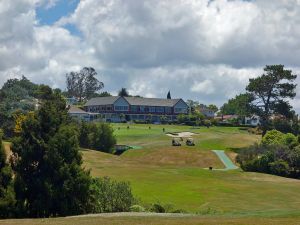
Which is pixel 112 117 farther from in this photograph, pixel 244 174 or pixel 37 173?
pixel 37 173

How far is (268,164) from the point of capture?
2899 inches

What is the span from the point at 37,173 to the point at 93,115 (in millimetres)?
124203

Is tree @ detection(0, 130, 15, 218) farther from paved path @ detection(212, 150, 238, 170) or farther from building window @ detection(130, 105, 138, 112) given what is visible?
building window @ detection(130, 105, 138, 112)

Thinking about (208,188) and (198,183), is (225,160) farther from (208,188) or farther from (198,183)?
(208,188)

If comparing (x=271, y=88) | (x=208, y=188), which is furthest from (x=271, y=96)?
(x=208, y=188)

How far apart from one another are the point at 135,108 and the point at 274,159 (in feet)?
314

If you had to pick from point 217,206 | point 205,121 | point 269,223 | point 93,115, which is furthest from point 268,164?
point 93,115

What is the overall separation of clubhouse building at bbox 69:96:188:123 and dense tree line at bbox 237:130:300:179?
279 feet

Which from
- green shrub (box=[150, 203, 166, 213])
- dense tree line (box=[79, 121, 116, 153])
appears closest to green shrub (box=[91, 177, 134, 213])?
green shrub (box=[150, 203, 166, 213])

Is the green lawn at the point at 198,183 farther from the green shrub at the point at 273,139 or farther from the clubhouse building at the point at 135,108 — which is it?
the clubhouse building at the point at 135,108

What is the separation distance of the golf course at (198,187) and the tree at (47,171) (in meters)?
6.89

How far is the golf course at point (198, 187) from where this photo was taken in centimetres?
2697

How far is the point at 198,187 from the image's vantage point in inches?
2164

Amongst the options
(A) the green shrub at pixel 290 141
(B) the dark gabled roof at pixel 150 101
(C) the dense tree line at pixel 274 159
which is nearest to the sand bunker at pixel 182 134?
(A) the green shrub at pixel 290 141
